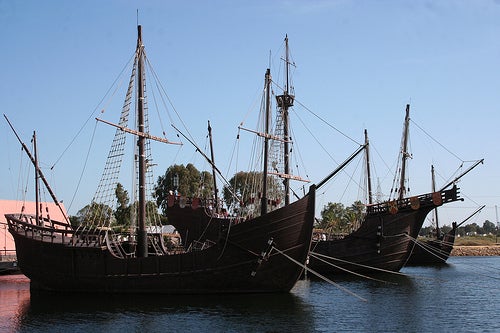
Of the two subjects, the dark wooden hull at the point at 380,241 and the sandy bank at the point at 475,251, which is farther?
the sandy bank at the point at 475,251

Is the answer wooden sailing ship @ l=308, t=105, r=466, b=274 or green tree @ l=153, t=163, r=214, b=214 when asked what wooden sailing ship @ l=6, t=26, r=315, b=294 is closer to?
wooden sailing ship @ l=308, t=105, r=466, b=274

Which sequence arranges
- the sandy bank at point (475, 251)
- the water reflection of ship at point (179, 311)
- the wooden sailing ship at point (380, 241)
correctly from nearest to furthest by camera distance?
the water reflection of ship at point (179, 311) → the wooden sailing ship at point (380, 241) → the sandy bank at point (475, 251)

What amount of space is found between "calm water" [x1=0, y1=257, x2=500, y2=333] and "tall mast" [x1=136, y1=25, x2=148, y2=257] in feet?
9.36

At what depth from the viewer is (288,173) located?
44406mm

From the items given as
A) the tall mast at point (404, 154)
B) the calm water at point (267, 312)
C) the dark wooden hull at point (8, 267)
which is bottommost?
the calm water at point (267, 312)

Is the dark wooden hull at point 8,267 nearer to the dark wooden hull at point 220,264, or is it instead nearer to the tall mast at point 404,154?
the dark wooden hull at point 220,264

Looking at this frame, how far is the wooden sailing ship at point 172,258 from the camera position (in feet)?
92.5

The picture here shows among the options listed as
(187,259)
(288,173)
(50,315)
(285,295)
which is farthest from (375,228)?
(50,315)

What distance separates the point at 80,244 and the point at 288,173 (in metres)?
17.4

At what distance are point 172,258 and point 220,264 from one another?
2349mm

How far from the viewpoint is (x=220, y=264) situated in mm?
28547

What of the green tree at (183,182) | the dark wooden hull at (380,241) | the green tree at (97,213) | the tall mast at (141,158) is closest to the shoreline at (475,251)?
the green tree at (183,182)

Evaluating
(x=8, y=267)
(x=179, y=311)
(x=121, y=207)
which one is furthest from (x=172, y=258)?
(x=121, y=207)

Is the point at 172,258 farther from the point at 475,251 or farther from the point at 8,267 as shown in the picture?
the point at 475,251
